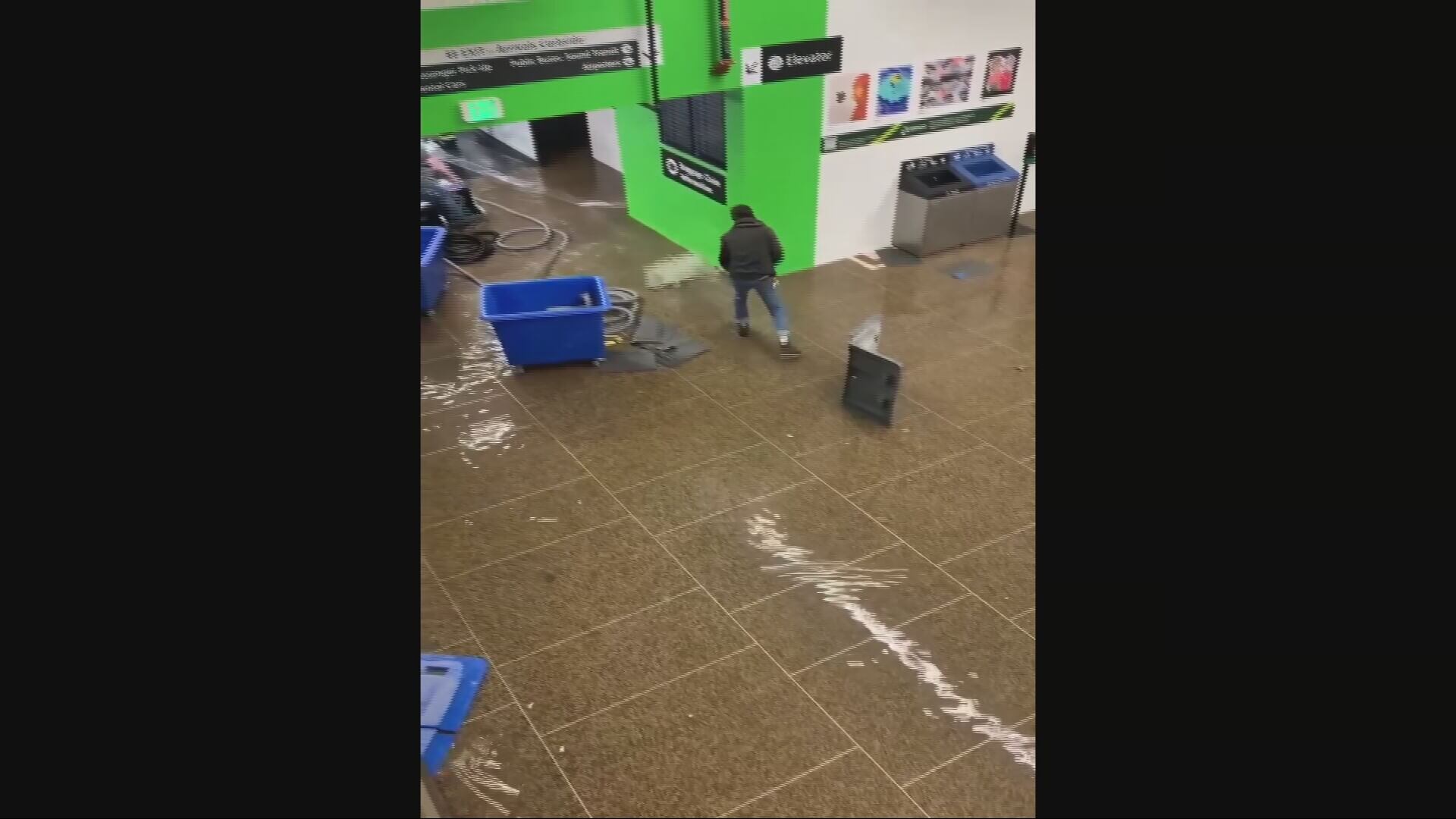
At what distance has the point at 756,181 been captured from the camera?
22.3 ft

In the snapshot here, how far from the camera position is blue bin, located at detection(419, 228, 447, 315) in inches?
258

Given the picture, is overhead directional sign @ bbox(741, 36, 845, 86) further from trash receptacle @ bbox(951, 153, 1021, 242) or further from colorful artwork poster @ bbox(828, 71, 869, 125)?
trash receptacle @ bbox(951, 153, 1021, 242)

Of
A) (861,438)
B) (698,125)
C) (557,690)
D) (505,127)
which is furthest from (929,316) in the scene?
(505,127)

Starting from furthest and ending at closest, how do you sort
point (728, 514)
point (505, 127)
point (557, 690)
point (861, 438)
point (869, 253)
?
point (505, 127) → point (869, 253) → point (861, 438) → point (728, 514) → point (557, 690)

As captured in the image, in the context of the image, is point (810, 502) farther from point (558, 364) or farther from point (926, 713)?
point (558, 364)

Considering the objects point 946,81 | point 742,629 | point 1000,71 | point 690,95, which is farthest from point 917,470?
point 1000,71

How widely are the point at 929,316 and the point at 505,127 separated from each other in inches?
274

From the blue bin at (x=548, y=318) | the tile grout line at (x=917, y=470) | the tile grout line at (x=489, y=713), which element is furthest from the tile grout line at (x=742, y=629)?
the blue bin at (x=548, y=318)

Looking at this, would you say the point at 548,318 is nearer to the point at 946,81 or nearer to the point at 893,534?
the point at 893,534

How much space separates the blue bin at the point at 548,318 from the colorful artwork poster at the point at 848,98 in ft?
8.41

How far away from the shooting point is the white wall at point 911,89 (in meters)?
6.69

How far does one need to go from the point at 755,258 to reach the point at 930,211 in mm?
2374

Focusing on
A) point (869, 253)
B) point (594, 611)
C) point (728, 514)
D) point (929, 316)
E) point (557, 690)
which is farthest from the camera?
point (869, 253)

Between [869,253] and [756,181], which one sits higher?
[756,181]
